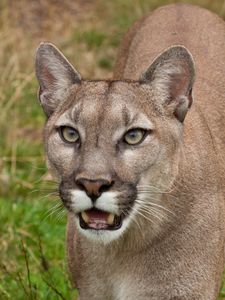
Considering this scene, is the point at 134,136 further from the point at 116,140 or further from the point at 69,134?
the point at 69,134

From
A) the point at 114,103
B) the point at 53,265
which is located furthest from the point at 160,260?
the point at 53,265

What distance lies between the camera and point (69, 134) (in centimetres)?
407

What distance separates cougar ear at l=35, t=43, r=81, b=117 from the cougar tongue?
2.13 feet

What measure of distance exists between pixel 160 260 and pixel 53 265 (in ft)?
5.52

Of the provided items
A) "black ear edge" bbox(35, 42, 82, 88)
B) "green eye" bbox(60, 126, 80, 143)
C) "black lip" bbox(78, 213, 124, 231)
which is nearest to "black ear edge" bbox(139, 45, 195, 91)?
"black ear edge" bbox(35, 42, 82, 88)

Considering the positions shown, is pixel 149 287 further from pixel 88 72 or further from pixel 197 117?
pixel 88 72

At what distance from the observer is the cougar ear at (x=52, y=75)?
4.42m

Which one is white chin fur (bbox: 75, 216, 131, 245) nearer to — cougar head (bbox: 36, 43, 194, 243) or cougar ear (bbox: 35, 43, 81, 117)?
cougar head (bbox: 36, 43, 194, 243)

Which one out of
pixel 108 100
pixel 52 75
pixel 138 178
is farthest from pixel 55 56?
pixel 138 178

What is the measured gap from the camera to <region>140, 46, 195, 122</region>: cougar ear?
4270mm

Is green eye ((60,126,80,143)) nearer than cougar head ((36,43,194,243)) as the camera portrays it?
No

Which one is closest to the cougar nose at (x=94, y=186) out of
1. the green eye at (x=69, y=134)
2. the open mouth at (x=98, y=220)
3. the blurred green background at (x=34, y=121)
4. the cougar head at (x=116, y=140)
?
the cougar head at (x=116, y=140)

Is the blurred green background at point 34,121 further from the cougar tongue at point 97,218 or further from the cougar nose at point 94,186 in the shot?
the cougar nose at point 94,186

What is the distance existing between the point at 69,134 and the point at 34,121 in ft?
14.6
